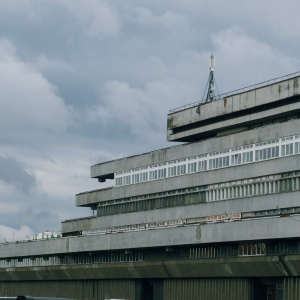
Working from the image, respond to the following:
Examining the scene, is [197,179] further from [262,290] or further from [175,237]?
[262,290]

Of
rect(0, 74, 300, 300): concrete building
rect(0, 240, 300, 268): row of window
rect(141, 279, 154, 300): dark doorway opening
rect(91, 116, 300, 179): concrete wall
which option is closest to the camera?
rect(0, 240, 300, 268): row of window

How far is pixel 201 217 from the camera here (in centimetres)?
10138

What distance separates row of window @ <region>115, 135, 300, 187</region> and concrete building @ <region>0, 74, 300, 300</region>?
108 millimetres

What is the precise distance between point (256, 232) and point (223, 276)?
8503 mm

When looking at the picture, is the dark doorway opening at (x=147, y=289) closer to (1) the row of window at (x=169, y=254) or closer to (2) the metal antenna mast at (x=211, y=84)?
(1) the row of window at (x=169, y=254)

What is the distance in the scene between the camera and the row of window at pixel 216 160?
89.6m

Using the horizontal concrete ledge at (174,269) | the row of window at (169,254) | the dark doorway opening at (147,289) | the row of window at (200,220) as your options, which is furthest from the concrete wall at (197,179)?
the dark doorway opening at (147,289)

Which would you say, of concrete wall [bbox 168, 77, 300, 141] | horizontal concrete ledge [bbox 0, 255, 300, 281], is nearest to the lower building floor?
horizontal concrete ledge [bbox 0, 255, 300, 281]

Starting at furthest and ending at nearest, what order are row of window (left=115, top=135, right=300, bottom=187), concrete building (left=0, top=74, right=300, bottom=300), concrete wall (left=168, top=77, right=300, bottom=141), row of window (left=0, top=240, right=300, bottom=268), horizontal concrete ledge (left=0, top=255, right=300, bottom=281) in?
concrete wall (left=168, top=77, right=300, bottom=141), row of window (left=115, top=135, right=300, bottom=187), concrete building (left=0, top=74, right=300, bottom=300), row of window (left=0, top=240, right=300, bottom=268), horizontal concrete ledge (left=0, top=255, right=300, bottom=281)

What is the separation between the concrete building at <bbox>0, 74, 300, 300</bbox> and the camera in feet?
289

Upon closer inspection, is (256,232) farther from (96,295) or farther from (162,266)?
(96,295)

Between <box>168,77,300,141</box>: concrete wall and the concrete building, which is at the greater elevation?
<box>168,77,300,141</box>: concrete wall

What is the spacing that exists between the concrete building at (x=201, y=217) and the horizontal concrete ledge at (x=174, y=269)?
0.14 m

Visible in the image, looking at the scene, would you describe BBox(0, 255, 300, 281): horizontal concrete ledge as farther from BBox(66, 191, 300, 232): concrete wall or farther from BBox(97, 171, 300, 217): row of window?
BBox(97, 171, 300, 217): row of window
